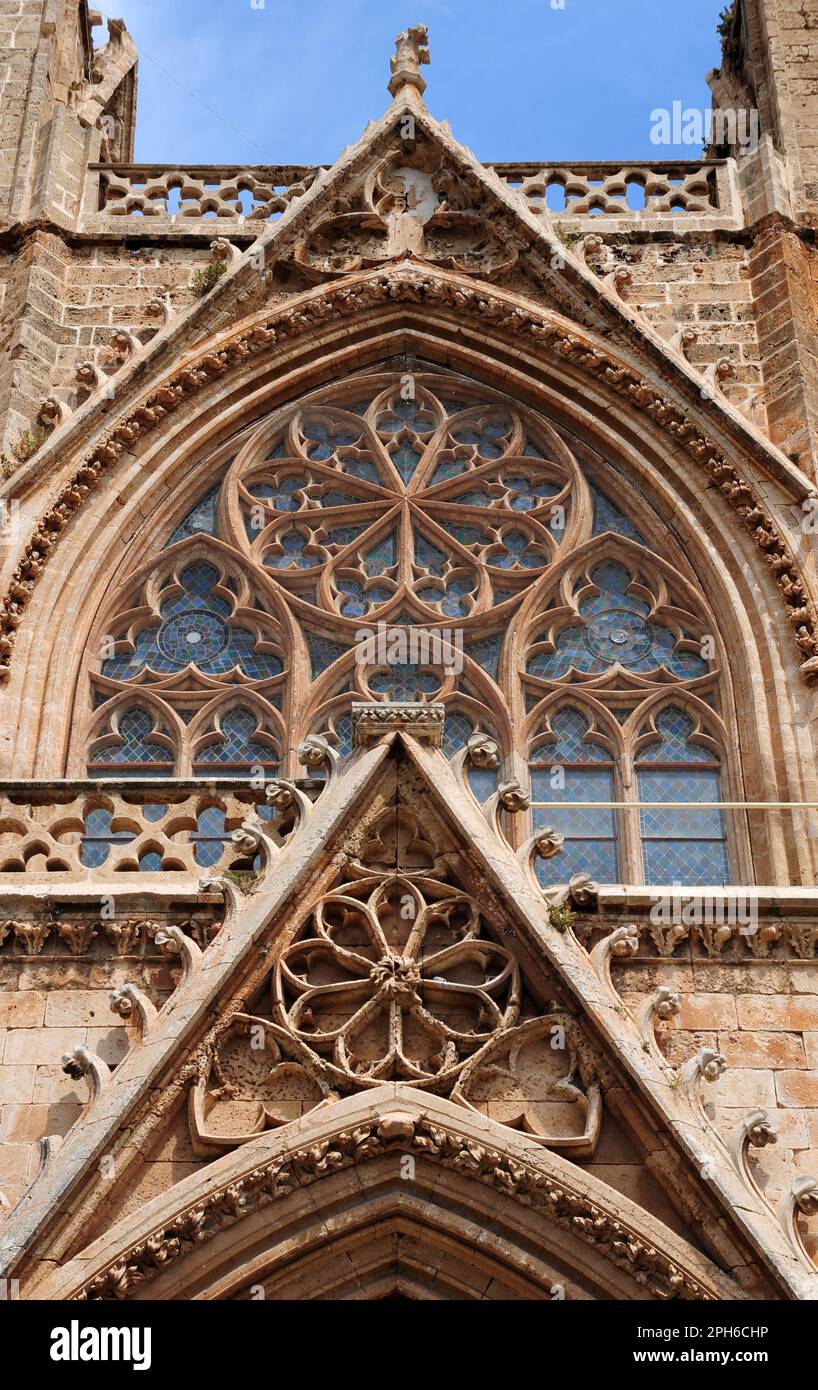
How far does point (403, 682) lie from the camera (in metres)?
16.5

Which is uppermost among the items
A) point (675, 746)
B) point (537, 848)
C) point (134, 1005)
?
point (675, 746)

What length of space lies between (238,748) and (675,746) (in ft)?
9.63

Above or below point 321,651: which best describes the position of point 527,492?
above

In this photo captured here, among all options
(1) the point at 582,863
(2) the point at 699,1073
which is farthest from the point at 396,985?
(1) the point at 582,863

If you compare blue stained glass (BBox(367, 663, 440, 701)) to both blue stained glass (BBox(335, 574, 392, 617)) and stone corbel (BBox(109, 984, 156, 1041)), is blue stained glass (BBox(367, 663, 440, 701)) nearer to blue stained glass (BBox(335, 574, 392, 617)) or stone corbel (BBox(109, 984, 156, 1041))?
blue stained glass (BBox(335, 574, 392, 617))

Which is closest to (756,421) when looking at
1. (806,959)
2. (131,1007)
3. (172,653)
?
(172,653)

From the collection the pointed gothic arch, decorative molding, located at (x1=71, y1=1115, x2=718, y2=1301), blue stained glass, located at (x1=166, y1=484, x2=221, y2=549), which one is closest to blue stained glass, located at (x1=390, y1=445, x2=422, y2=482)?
the pointed gothic arch

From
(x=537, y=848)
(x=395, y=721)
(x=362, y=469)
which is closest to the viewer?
(x=537, y=848)

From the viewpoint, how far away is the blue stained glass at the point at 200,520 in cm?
1741

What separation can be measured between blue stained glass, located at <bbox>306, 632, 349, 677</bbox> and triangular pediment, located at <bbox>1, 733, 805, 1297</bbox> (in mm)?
3454

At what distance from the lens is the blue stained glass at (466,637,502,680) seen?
1658 centimetres

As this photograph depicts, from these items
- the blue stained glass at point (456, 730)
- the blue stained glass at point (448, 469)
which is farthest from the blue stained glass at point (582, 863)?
the blue stained glass at point (448, 469)

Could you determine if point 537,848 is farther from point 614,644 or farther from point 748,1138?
point 614,644

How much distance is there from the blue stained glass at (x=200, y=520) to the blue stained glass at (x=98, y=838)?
2.57m
